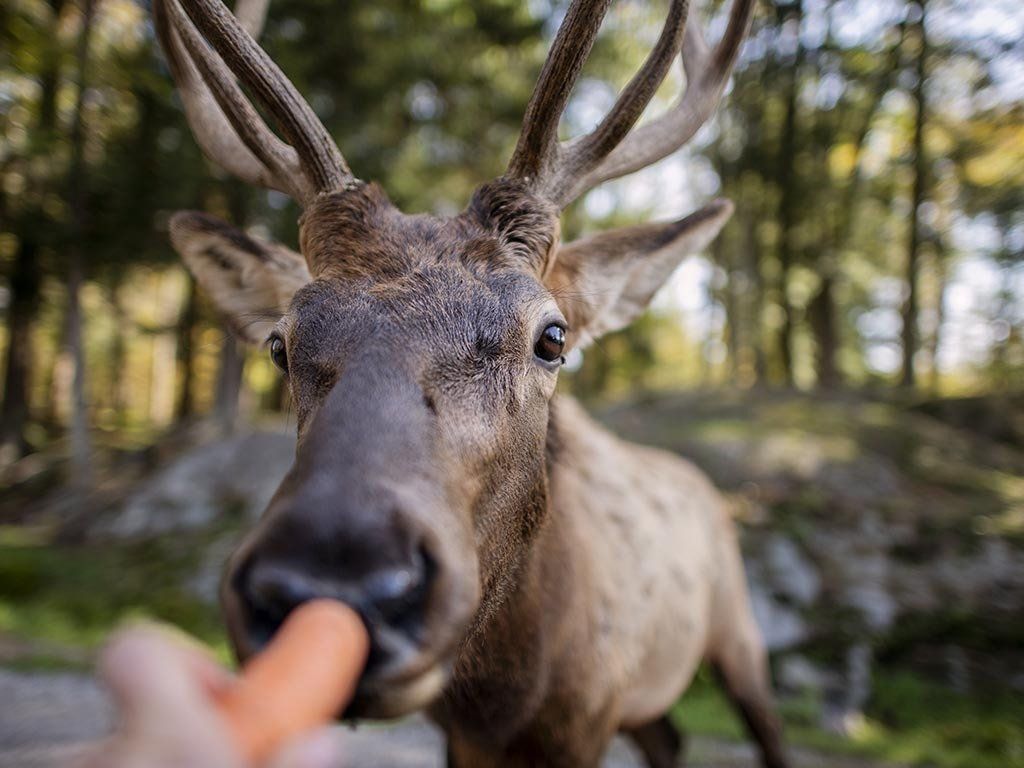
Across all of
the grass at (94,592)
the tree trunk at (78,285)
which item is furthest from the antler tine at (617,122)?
the tree trunk at (78,285)

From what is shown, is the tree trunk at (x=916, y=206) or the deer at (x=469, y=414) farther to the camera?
the tree trunk at (x=916, y=206)

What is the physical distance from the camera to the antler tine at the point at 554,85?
8.87ft

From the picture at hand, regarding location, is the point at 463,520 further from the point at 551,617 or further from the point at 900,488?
the point at 900,488

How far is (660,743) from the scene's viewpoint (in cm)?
500

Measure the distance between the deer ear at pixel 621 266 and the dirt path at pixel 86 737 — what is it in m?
4.85

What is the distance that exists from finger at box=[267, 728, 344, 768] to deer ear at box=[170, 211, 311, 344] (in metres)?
2.51

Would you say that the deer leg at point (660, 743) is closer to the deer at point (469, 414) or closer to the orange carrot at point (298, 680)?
the deer at point (469, 414)

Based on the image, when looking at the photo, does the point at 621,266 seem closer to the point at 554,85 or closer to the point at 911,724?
the point at 554,85

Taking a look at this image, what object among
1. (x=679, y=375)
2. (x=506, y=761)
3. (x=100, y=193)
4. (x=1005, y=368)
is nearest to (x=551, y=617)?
(x=506, y=761)

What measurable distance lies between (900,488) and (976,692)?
3.79m

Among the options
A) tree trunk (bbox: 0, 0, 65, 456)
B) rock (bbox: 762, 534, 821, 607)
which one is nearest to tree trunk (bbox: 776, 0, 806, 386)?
rock (bbox: 762, 534, 821, 607)

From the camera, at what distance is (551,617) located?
269 centimetres

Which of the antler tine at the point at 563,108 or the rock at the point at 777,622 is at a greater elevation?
the antler tine at the point at 563,108

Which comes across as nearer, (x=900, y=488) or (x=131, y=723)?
(x=131, y=723)
